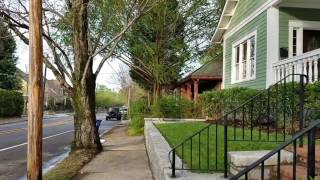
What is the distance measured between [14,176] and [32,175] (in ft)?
12.9

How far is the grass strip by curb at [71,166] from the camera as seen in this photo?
459 inches

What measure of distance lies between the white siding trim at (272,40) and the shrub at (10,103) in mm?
43967

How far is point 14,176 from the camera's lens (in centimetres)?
1291

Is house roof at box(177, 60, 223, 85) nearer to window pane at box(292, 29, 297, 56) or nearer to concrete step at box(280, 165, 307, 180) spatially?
window pane at box(292, 29, 297, 56)

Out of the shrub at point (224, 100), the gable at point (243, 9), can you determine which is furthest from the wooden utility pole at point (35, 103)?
the gable at point (243, 9)

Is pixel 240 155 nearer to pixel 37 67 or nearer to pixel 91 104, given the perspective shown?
pixel 37 67

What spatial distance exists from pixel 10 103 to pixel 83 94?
4546 cm

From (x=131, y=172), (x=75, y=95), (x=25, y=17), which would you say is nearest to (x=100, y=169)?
(x=131, y=172)

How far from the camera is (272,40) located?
17.4 m

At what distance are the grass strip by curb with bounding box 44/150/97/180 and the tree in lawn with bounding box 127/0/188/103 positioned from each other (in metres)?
15.7

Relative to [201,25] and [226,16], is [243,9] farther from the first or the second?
[201,25]

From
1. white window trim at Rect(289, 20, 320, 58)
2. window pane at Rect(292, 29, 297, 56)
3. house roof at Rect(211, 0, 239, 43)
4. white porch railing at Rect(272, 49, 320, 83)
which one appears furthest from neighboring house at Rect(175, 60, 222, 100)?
white porch railing at Rect(272, 49, 320, 83)

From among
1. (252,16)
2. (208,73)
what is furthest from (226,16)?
(208,73)

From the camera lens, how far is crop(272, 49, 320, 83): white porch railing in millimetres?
13508
